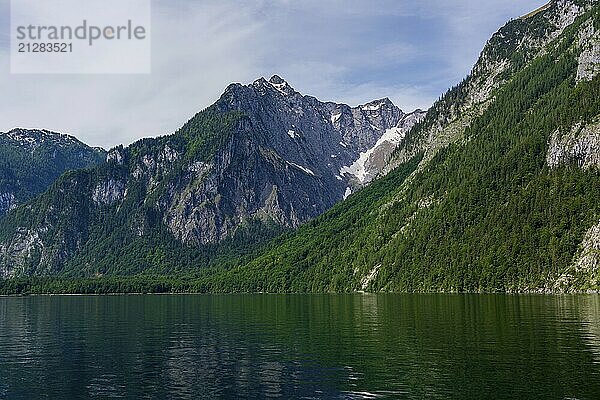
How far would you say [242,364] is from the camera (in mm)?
69812

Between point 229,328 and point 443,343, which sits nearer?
point 443,343

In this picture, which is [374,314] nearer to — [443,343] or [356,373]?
[443,343]

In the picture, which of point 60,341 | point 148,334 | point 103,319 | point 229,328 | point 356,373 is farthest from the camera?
point 103,319

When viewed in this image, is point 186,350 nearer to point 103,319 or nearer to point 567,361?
point 567,361

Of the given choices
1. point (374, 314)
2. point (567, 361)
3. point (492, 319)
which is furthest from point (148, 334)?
point (567, 361)

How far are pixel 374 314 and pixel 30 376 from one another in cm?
8142

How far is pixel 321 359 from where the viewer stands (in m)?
71.4

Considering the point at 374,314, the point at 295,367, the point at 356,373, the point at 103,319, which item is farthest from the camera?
the point at 103,319

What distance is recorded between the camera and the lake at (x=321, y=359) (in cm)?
5500

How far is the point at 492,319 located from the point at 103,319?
85.1 metres

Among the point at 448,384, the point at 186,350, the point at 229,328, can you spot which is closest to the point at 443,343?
the point at 448,384

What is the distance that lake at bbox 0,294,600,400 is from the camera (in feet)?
180

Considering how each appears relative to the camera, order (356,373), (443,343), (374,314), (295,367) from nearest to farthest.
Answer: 1. (356,373)
2. (295,367)
3. (443,343)
4. (374,314)

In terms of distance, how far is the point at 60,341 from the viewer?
98.8 m
